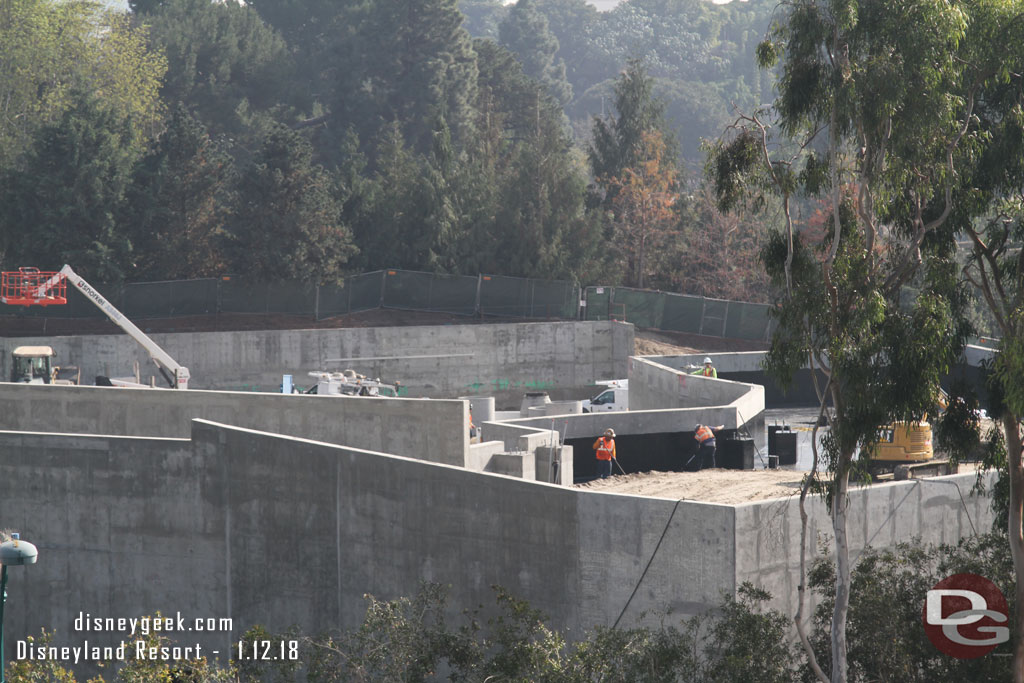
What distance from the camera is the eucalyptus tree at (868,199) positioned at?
58.1ft

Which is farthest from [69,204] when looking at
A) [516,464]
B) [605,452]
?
[516,464]

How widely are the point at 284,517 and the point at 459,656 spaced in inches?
335

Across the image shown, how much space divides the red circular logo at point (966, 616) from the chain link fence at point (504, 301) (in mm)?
40496

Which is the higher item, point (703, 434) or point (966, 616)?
point (703, 434)

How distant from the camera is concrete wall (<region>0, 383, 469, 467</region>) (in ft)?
91.4

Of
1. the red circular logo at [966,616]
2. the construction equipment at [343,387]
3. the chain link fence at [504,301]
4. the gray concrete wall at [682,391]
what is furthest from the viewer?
the chain link fence at [504,301]

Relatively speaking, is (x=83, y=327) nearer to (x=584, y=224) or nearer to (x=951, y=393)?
(x=584, y=224)

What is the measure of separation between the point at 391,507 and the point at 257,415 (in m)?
7.40

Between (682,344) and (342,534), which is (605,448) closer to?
(342,534)

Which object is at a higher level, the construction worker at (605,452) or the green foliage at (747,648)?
the construction worker at (605,452)

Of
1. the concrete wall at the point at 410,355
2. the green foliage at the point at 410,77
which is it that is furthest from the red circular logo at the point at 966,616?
the green foliage at the point at 410,77

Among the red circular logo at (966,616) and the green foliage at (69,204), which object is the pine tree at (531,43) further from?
the red circular logo at (966,616)

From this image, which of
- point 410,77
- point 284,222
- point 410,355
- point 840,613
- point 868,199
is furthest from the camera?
point 410,77

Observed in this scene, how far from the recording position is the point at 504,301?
199 ft
